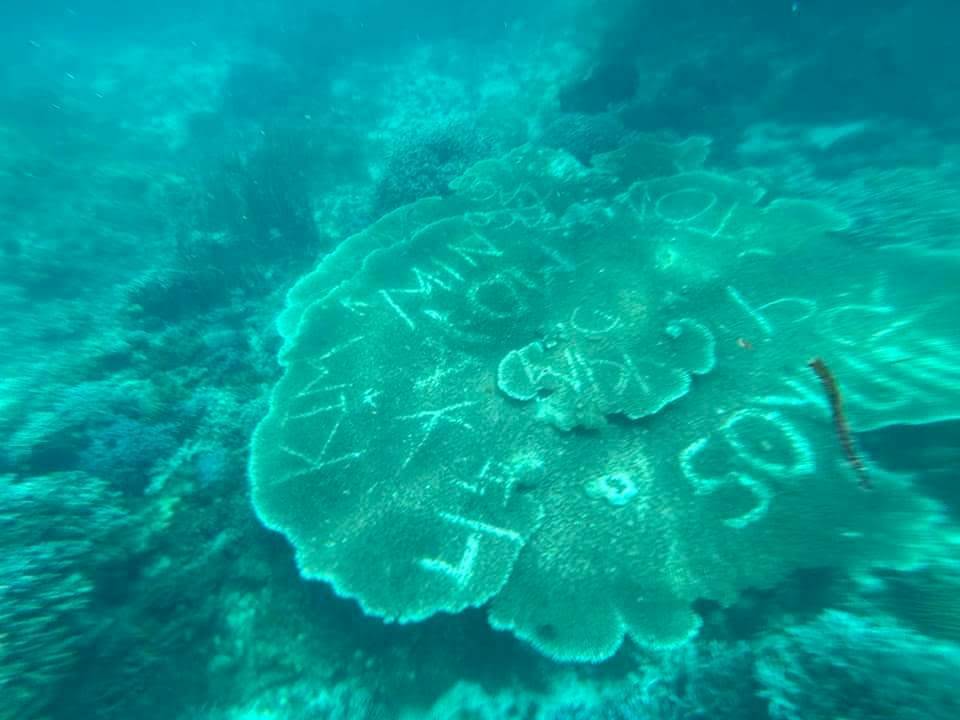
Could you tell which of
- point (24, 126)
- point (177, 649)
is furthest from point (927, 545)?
point (24, 126)

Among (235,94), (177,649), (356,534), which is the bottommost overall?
(177,649)

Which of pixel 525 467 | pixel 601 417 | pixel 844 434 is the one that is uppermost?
pixel 601 417

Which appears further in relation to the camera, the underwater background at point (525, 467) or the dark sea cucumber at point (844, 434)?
the dark sea cucumber at point (844, 434)

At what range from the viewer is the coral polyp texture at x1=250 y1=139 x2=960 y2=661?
350 cm

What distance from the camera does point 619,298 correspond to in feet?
16.4

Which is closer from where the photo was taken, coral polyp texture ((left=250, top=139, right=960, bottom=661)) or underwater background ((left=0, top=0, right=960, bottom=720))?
underwater background ((left=0, top=0, right=960, bottom=720))

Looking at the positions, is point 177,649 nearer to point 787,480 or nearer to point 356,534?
point 356,534

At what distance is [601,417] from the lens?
4.19 m

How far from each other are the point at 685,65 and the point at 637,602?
13622 millimetres

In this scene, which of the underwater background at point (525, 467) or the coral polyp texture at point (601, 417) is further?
the coral polyp texture at point (601, 417)

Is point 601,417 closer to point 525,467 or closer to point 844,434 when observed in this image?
point 525,467

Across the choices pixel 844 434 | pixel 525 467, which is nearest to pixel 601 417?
pixel 525 467

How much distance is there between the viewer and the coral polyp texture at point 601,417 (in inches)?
138

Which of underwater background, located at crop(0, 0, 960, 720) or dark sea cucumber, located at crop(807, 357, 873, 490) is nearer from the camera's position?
underwater background, located at crop(0, 0, 960, 720)
